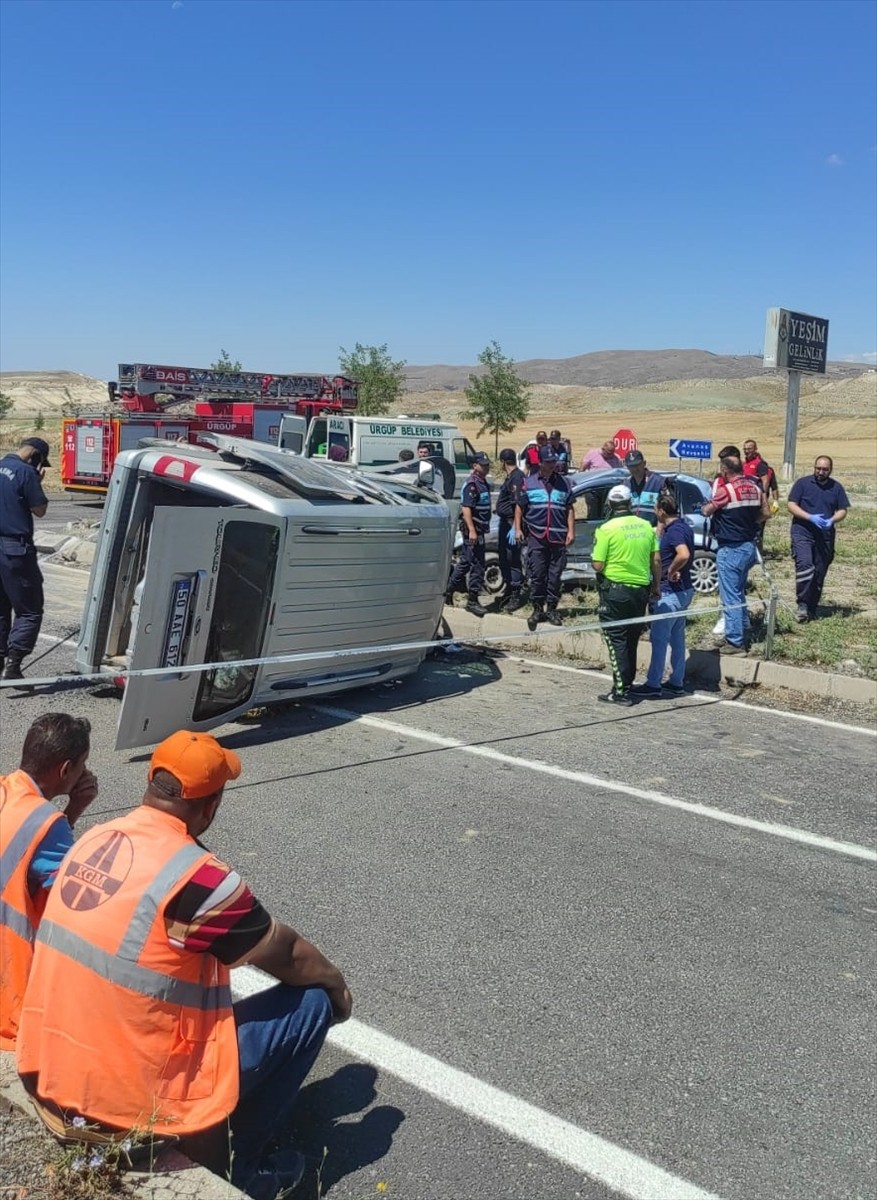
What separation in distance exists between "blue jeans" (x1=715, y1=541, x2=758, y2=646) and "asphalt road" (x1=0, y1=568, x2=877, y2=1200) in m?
1.96

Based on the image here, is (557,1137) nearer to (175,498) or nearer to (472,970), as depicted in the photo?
(472,970)

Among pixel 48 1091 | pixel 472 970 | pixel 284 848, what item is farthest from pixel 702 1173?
pixel 284 848

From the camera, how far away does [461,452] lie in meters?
19.1

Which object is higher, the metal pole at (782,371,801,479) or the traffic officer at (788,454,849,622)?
the metal pole at (782,371,801,479)

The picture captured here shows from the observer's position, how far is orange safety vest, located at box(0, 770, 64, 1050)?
3.10 meters

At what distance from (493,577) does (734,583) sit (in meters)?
3.63

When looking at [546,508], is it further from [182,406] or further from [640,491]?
[182,406]

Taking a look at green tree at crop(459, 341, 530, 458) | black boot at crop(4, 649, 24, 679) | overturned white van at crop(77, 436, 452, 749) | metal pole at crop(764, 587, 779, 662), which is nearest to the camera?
overturned white van at crop(77, 436, 452, 749)

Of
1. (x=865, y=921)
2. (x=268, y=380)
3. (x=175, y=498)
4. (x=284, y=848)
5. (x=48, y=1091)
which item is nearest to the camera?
(x=48, y=1091)

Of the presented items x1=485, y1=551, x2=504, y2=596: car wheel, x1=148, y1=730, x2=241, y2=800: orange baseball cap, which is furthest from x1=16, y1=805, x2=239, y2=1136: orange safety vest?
x1=485, y1=551, x2=504, y2=596: car wheel

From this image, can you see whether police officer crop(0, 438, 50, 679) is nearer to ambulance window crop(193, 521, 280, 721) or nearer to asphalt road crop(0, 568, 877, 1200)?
asphalt road crop(0, 568, 877, 1200)

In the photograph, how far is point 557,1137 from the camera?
334cm

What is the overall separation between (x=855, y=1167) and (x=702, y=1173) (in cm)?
48

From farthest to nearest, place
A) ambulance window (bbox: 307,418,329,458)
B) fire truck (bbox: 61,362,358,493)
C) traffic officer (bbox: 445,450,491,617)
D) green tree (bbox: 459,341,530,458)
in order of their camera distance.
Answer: green tree (bbox: 459,341,530,458)
fire truck (bbox: 61,362,358,493)
ambulance window (bbox: 307,418,329,458)
traffic officer (bbox: 445,450,491,617)
